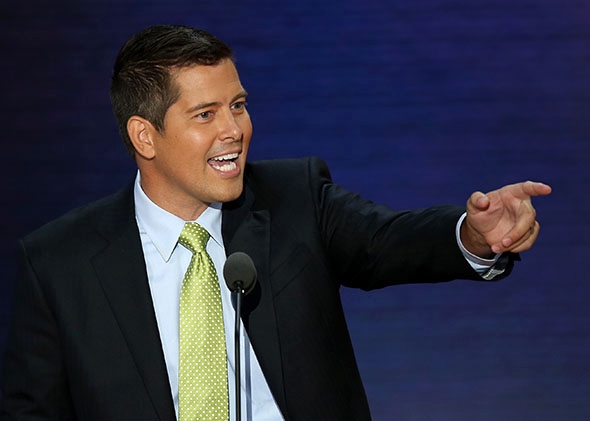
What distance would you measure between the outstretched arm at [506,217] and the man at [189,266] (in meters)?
0.09

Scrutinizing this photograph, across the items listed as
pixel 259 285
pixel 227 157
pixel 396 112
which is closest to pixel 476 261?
pixel 259 285

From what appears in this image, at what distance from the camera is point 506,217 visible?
210cm

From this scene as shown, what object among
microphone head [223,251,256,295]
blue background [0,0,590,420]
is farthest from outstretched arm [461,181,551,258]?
blue background [0,0,590,420]

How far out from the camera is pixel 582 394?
3730 mm

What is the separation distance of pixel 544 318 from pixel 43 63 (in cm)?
178

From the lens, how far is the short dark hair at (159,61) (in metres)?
2.36

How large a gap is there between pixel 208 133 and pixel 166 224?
0.23m


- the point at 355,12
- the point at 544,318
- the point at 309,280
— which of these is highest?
the point at 355,12

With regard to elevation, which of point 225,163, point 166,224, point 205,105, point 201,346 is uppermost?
point 205,105

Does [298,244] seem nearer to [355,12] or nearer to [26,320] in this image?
[26,320]

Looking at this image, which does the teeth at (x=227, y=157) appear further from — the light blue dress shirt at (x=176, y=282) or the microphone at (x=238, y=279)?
the microphone at (x=238, y=279)

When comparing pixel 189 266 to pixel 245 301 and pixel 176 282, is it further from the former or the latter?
pixel 245 301

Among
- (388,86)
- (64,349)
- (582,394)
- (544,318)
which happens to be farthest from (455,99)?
(64,349)

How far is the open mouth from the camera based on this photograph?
2.35 metres
